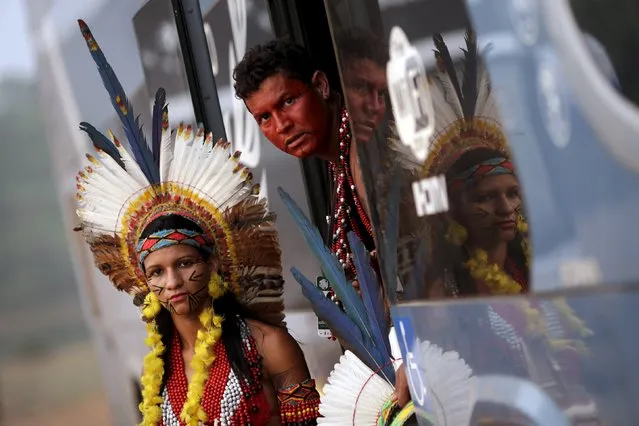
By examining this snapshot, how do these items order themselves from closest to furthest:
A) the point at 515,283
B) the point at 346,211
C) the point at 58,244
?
the point at 515,283 → the point at 346,211 → the point at 58,244

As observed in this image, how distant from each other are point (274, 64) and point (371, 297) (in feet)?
2.90

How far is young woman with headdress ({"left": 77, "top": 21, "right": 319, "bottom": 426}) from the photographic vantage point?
237 centimetres

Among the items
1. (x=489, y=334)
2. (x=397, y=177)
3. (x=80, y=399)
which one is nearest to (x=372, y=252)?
(x=397, y=177)

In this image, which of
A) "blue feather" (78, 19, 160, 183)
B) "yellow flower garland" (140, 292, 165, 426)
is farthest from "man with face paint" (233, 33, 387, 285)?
"yellow flower garland" (140, 292, 165, 426)

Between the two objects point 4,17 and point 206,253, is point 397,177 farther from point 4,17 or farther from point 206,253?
point 4,17

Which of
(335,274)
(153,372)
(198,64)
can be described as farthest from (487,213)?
(198,64)

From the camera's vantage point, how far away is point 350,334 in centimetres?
185

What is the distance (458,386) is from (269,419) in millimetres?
1273

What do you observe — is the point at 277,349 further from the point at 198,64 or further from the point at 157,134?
the point at 198,64

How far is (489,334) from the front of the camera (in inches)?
41.1

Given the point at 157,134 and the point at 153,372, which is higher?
the point at 157,134

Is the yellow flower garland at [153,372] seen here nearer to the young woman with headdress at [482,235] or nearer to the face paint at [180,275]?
the face paint at [180,275]

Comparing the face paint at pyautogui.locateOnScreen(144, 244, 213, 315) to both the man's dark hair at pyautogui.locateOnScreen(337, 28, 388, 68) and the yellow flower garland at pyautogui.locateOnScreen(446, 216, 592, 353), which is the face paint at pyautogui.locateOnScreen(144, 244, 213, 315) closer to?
the man's dark hair at pyautogui.locateOnScreen(337, 28, 388, 68)

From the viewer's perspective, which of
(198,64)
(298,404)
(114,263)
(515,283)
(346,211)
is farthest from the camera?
(198,64)
